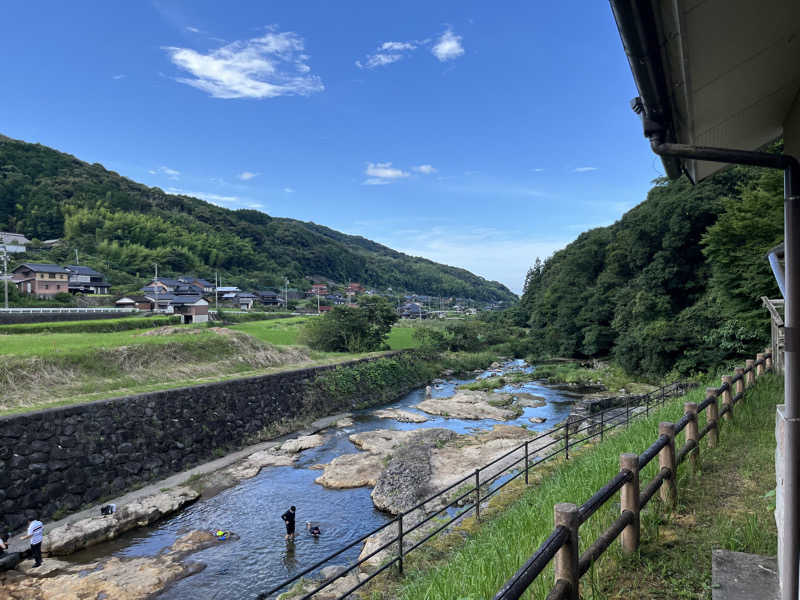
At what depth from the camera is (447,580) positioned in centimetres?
442

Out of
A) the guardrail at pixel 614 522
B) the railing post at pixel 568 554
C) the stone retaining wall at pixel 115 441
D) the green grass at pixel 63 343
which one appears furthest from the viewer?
the green grass at pixel 63 343

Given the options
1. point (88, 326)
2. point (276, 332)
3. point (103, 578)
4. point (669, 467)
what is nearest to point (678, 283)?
point (276, 332)

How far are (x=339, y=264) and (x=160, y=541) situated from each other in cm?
A: 12696

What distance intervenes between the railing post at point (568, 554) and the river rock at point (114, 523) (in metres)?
11.9

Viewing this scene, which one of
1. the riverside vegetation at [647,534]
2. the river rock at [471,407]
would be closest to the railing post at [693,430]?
the riverside vegetation at [647,534]

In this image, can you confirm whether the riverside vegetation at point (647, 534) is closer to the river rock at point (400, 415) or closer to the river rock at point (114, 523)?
the river rock at point (114, 523)

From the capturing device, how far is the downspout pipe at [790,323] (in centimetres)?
244

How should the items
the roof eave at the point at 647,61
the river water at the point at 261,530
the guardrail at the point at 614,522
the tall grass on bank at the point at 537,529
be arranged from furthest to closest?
1. the river water at the point at 261,530
2. the tall grass on bank at the point at 537,529
3. the guardrail at the point at 614,522
4. the roof eave at the point at 647,61

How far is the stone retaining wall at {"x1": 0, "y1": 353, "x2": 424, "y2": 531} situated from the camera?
11586 millimetres

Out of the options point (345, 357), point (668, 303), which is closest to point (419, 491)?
point (345, 357)

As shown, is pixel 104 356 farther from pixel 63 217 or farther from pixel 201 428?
pixel 63 217

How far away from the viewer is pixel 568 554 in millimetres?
2977

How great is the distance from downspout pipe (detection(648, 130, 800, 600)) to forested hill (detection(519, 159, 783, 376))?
58.1 ft

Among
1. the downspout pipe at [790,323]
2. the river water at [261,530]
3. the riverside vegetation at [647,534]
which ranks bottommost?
the river water at [261,530]
